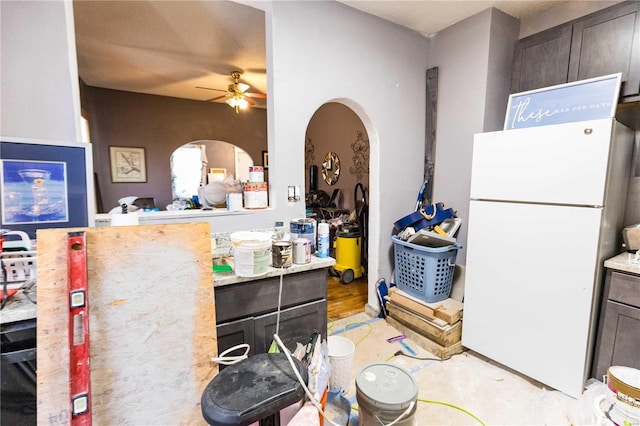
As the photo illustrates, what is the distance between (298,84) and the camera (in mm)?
2146

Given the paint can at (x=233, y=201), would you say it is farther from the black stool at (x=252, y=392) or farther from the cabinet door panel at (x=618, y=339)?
the cabinet door panel at (x=618, y=339)

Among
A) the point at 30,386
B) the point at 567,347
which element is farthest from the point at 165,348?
the point at 567,347

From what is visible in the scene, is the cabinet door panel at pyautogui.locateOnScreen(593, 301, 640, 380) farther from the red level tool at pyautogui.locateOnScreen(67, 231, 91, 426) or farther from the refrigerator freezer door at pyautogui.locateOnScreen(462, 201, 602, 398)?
the red level tool at pyautogui.locateOnScreen(67, 231, 91, 426)

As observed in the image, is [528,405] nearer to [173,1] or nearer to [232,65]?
[173,1]

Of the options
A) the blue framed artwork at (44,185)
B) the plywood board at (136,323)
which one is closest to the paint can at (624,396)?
the plywood board at (136,323)

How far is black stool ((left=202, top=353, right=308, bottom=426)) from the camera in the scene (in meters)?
0.77

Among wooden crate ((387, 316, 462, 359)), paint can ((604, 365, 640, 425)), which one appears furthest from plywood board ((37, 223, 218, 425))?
paint can ((604, 365, 640, 425))

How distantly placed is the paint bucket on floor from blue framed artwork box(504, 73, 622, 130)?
6.29ft

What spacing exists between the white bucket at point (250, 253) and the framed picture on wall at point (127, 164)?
4.69 m

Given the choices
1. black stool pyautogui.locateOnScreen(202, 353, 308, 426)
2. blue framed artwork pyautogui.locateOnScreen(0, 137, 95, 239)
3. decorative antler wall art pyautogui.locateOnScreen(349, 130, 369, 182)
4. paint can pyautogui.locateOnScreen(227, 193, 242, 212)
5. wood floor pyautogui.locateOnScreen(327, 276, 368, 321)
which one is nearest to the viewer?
black stool pyautogui.locateOnScreen(202, 353, 308, 426)

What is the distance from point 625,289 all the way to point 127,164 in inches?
246

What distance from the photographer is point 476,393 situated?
5.86 feet

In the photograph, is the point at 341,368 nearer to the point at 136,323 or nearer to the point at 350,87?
the point at 136,323

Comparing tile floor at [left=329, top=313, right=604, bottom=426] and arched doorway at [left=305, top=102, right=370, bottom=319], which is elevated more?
arched doorway at [left=305, top=102, right=370, bottom=319]
